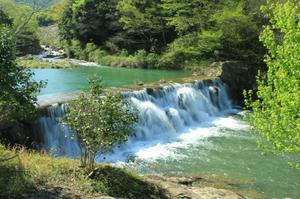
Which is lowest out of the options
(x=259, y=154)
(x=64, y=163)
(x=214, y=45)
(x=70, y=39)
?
(x=259, y=154)

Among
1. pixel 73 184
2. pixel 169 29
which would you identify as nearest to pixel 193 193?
pixel 73 184

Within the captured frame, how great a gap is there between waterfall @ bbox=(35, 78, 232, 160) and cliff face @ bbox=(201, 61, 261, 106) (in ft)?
2.79

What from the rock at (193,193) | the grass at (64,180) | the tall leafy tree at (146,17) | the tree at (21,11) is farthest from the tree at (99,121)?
the tall leafy tree at (146,17)

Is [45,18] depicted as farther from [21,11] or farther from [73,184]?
[73,184]

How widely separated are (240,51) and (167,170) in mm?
17288

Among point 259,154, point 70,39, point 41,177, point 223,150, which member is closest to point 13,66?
point 41,177

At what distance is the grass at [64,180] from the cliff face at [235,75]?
14.9 metres

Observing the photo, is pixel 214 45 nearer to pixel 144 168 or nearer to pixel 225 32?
pixel 225 32

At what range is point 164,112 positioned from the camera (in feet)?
42.7

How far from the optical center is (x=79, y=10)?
115 ft

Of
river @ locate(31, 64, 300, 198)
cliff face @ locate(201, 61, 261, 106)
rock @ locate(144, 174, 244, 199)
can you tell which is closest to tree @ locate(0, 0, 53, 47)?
river @ locate(31, 64, 300, 198)

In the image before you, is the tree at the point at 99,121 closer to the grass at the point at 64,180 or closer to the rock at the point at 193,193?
the grass at the point at 64,180

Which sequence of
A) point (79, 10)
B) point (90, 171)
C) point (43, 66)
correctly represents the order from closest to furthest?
point (90, 171)
point (43, 66)
point (79, 10)

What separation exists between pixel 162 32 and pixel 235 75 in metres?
15.5
